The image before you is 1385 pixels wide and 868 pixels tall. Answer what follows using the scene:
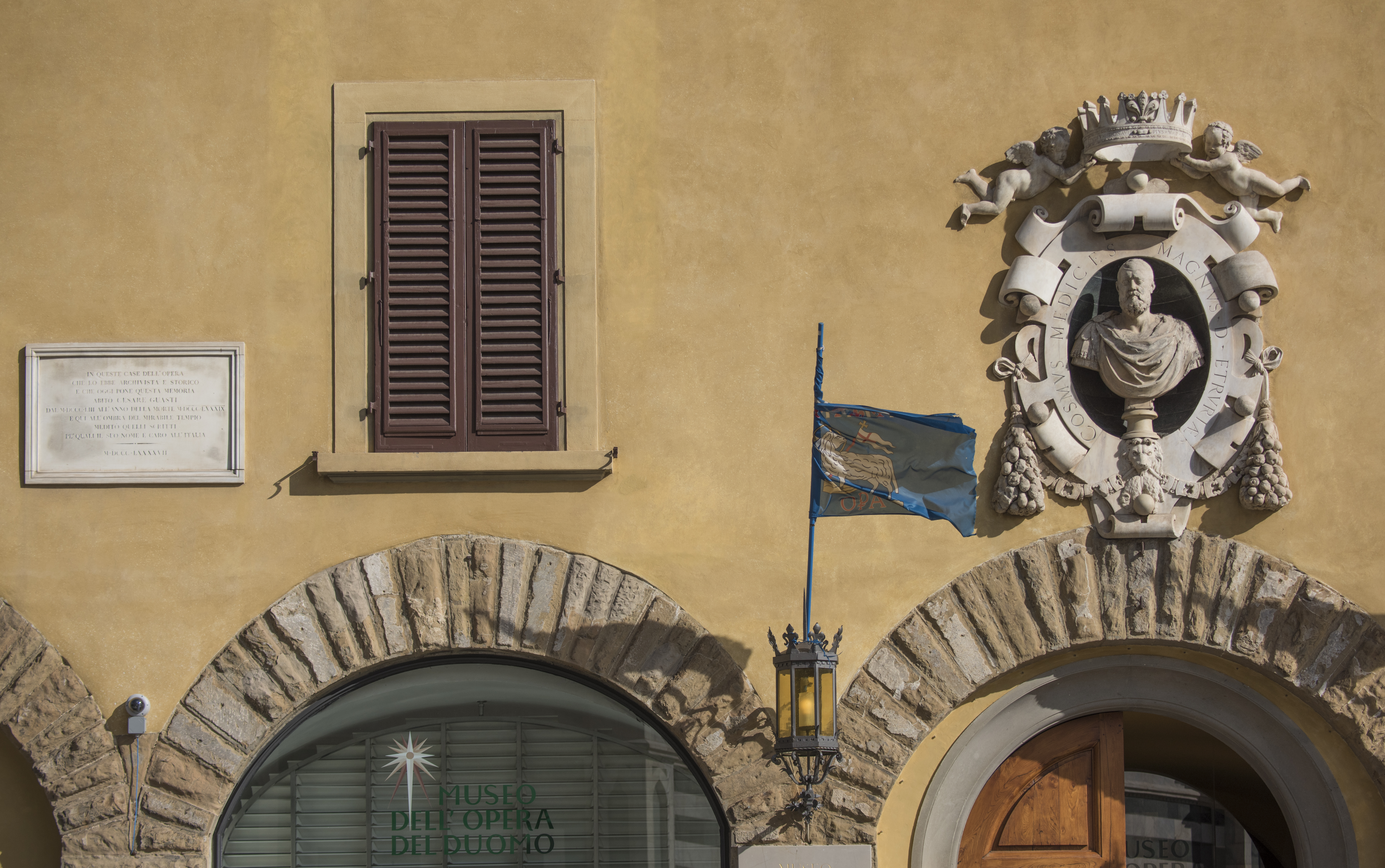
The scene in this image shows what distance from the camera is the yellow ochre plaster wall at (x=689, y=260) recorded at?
6469 millimetres

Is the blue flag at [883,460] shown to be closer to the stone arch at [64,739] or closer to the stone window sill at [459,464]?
the stone window sill at [459,464]

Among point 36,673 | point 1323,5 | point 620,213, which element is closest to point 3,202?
point 36,673

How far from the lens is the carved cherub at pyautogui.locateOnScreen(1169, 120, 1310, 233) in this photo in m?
6.60

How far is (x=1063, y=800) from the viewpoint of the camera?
679cm

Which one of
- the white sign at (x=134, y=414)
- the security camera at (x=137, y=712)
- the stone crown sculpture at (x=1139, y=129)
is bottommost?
the security camera at (x=137, y=712)

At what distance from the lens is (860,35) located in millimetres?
6754

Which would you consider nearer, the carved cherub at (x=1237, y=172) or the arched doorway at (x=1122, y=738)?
the arched doorway at (x=1122, y=738)

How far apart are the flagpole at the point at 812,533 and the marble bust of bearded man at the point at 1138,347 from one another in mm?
1259

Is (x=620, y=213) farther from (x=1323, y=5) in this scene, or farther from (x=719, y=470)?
(x=1323, y=5)

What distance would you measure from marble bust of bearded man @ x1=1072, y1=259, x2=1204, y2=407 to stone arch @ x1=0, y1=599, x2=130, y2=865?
4.95 m

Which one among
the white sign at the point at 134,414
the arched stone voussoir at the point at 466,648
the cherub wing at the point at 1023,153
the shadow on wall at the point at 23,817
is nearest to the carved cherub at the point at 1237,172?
the cherub wing at the point at 1023,153

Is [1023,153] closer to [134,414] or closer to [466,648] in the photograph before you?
[466,648]

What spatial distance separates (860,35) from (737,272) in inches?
53.1

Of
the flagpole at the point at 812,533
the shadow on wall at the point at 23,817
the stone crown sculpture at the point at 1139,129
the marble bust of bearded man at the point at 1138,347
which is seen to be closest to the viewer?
the flagpole at the point at 812,533
